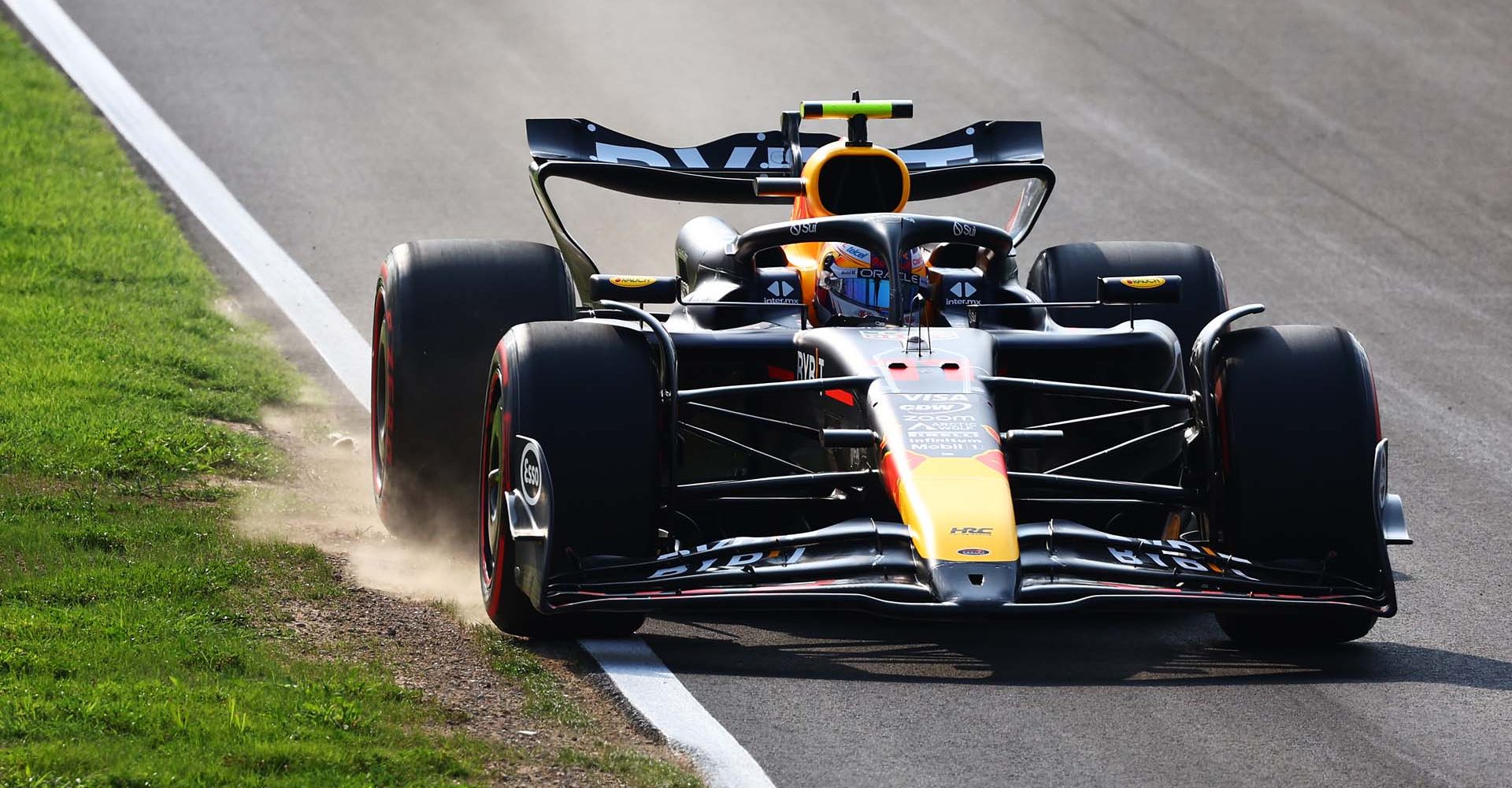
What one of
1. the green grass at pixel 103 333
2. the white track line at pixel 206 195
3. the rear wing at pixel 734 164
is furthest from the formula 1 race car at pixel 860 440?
the white track line at pixel 206 195

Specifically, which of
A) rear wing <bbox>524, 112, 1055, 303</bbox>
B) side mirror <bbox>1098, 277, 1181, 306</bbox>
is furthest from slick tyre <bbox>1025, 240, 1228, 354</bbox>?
side mirror <bbox>1098, 277, 1181, 306</bbox>

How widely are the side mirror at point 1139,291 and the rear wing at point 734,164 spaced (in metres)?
1.51

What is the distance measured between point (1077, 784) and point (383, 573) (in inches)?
141

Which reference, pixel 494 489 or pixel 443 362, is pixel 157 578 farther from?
pixel 443 362

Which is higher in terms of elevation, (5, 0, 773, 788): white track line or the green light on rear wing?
the green light on rear wing

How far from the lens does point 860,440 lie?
755 cm

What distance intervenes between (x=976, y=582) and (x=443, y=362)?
313 centimetres

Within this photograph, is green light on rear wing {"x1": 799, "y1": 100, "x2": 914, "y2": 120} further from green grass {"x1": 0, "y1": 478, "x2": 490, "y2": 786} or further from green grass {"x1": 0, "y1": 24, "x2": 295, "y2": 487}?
green grass {"x1": 0, "y1": 478, "x2": 490, "y2": 786}


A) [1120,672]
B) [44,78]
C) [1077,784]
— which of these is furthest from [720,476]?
[44,78]

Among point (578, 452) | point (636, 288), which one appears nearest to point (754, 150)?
point (636, 288)

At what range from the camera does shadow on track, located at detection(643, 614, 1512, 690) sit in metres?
7.20

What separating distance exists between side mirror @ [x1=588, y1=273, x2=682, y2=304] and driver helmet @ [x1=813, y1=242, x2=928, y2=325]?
0.69 m

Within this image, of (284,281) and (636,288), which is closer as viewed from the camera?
(636,288)

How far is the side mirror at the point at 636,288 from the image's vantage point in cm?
861
